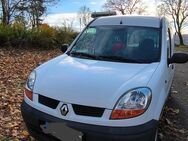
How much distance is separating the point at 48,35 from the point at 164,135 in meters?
12.1

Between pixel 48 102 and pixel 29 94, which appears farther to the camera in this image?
pixel 29 94

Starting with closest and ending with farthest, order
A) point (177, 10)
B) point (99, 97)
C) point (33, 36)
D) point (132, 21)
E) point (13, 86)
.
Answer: point (99, 97) → point (132, 21) → point (13, 86) → point (33, 36) → point (177, 10)

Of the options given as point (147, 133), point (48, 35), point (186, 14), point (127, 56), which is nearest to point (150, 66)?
point (127, 56)

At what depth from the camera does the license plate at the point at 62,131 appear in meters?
3.46

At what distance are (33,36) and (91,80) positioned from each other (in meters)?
11.9

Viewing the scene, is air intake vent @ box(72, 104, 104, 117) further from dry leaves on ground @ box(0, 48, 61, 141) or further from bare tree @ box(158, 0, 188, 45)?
bare tree @ box(158, 0, 188, 45)

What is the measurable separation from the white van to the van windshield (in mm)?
16

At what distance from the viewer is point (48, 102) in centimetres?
373

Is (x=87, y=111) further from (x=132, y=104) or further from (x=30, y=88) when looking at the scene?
(x=30, y=88)

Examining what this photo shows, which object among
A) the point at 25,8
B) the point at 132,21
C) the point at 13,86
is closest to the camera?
the point at 132,21

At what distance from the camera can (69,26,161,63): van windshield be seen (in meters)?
4.67

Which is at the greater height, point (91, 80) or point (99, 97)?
point (91, 80)

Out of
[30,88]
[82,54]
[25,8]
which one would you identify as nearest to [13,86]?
[82,54]

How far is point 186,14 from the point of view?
2283 inches
